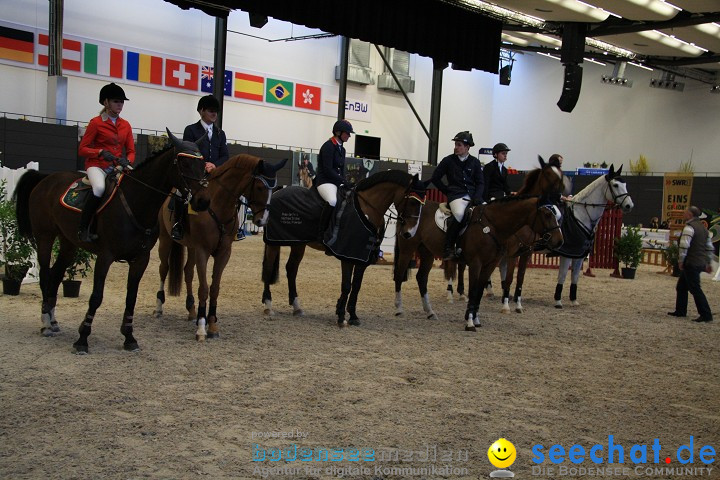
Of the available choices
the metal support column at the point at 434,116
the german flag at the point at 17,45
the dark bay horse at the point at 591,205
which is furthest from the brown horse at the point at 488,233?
the metal support column at the point at 434,116

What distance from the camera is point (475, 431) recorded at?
4020mm

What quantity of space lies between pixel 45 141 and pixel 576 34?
40.5ft

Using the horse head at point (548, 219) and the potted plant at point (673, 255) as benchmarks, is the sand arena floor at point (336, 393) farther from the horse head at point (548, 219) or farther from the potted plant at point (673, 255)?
the potted plant at point (673, 255)

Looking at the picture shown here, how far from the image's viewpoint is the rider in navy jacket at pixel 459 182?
310 inches

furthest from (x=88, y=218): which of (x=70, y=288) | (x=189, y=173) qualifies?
(x=70, y=288)

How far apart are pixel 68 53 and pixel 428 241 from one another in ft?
43.6

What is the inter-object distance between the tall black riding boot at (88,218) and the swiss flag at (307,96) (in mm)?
17527

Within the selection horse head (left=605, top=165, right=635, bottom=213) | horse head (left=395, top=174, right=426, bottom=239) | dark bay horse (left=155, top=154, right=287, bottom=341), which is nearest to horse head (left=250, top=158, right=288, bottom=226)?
dark bay horse (left=155, top=154, right=287, bottom=341)

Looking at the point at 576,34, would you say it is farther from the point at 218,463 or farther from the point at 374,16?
the point at 218,463

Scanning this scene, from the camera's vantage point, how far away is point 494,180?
9.50 m

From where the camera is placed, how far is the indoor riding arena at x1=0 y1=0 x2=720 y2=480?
3686 millimetres

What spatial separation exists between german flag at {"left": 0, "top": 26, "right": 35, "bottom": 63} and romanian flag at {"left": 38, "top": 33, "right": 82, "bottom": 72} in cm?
22

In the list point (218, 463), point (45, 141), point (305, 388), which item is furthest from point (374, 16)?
point (45, 141)

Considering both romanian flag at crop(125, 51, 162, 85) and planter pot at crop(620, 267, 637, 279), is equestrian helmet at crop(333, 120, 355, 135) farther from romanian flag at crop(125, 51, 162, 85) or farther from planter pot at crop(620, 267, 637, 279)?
romanian flag at crop(125, 51, 162, 85)
